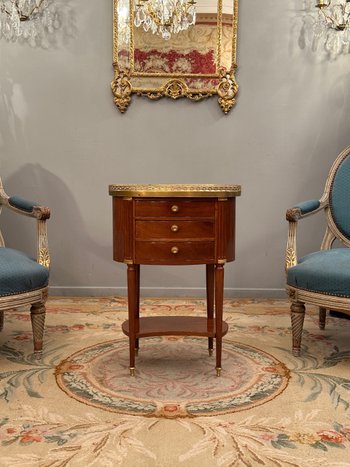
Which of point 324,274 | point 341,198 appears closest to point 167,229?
point 324,274

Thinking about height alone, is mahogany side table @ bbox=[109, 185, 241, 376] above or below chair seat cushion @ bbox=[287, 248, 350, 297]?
above

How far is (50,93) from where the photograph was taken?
4363 millimetres

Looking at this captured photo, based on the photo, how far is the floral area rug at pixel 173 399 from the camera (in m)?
1.97

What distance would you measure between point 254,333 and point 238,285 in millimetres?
1041

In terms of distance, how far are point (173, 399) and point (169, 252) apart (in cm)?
66

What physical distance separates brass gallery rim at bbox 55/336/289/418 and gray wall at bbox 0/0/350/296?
135cm

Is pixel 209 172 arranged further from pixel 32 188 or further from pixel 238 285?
pixel 32 188

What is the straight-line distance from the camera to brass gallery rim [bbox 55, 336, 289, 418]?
2.39 meters

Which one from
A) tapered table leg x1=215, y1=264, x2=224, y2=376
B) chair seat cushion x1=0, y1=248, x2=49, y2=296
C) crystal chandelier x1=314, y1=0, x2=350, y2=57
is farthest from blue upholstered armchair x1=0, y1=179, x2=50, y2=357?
crystal chandelier x1=314, y1=0, x2=350, y2=57

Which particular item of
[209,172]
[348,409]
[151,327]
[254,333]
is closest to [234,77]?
[209,172]

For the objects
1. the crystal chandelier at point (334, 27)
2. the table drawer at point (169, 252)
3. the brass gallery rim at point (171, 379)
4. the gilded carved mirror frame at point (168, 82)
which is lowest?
the brass gallery rim at point (171, 379)

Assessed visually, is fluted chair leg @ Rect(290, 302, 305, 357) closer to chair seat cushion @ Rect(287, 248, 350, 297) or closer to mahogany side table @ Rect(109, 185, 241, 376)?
chair seat cushion @ Rect(287, 248, 350, 297)

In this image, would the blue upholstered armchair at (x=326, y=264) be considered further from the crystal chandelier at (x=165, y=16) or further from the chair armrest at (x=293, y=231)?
the crystal chandelier at (x=165, y=16)

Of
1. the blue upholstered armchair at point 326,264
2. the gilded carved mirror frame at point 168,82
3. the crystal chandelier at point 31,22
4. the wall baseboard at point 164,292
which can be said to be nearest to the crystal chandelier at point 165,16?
the gilded carved mirror frame at point 168,82
